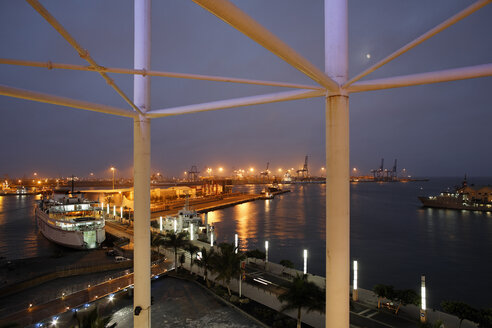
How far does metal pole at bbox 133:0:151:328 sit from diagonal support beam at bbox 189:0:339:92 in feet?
8.32

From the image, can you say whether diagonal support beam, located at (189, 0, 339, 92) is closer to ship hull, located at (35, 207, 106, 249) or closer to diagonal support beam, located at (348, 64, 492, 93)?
diagonal support beam, located at (348, 64, 492, 93)

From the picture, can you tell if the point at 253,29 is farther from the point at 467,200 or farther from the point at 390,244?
the point at 467,200

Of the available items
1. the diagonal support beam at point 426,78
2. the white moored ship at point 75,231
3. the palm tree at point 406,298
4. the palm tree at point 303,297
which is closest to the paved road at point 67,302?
the palm tree at point 303,297

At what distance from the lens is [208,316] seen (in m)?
9.83

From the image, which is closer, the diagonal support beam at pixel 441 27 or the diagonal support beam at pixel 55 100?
the diagonal support beam at pixel 441 27

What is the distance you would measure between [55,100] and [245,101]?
72.5 inches

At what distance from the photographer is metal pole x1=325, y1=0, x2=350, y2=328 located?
2436mm

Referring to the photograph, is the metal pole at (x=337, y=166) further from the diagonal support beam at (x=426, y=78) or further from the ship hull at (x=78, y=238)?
the ship hull at (x=78, y=238)

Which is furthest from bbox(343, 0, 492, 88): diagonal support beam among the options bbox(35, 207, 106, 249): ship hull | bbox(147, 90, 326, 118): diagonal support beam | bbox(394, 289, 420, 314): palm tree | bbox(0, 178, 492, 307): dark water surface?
bbox(35, 207, 106, 249): ship hull

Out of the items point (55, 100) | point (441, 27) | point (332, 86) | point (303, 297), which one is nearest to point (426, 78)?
point (441, 27)

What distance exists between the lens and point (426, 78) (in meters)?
2.10

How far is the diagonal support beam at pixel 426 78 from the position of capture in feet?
6.23

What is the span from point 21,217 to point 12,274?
33.6 m

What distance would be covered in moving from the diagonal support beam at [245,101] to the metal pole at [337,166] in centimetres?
22
